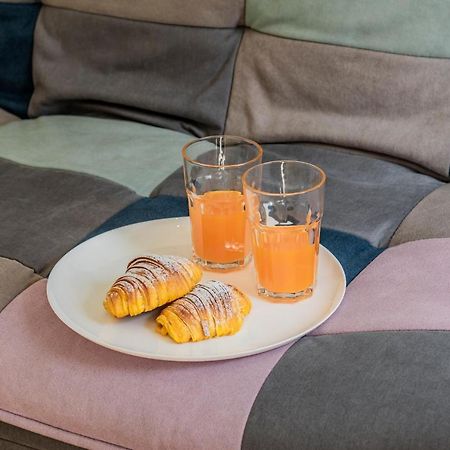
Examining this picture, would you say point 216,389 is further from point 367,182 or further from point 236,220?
point 367,182

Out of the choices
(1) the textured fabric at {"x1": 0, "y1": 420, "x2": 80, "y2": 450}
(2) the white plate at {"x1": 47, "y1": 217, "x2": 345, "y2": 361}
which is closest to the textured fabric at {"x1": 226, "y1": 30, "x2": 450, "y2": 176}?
(2) the white plate at {"x1": 47, "y1": 217, "x2": 345, "y2": 361}

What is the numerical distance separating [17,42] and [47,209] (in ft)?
1.98

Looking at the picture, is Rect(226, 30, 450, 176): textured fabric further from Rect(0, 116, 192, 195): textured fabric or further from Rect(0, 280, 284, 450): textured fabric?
Rect(0, 280, 284, 450): textured fabric

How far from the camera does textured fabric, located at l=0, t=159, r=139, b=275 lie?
4.77 ft

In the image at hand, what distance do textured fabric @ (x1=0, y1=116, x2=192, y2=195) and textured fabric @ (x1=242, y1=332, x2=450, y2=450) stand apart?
2.10 ft

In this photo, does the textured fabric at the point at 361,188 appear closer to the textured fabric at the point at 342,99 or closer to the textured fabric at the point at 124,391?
the textured fabric at the point at 342,99

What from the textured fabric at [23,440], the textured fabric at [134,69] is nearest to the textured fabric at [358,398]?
the textured fabric at [23,440]

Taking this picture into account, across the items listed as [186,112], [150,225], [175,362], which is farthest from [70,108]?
[175,362]

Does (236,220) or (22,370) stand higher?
(236,220)

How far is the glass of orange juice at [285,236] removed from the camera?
3.86ft

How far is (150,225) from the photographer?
141 centimetres

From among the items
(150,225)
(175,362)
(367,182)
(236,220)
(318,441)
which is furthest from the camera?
(367,182)

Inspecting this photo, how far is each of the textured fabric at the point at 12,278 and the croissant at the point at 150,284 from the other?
0.72 feet

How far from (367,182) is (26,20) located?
882 millimetres
